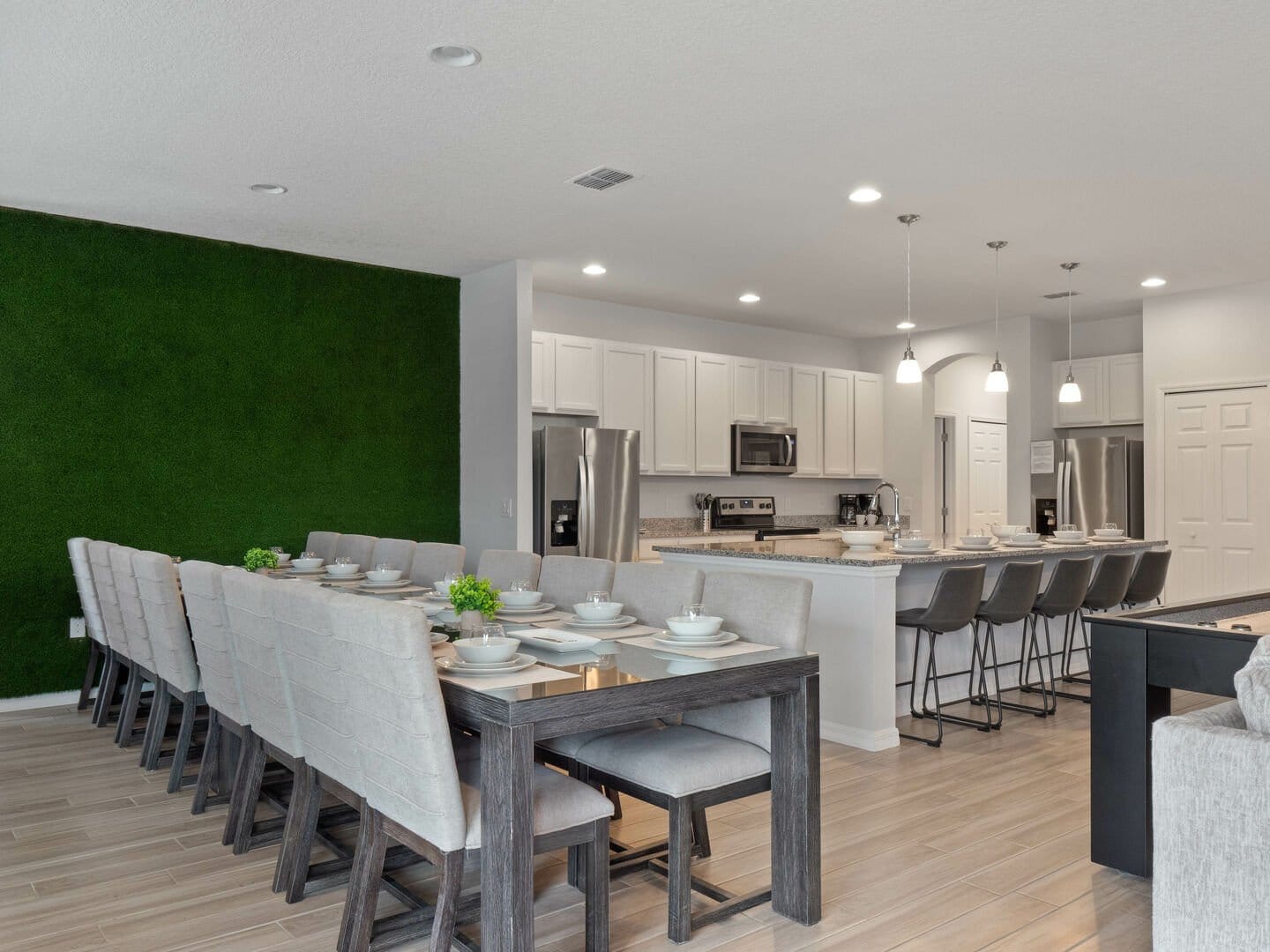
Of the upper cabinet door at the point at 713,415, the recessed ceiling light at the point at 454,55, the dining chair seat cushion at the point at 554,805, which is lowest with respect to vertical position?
the dining chair seat cushion at the point at 554,805

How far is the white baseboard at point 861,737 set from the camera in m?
4.29

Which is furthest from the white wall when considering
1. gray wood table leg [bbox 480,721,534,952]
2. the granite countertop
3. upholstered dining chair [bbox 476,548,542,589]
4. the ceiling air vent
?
gray wood table leg [bbox 480,721,534,952]

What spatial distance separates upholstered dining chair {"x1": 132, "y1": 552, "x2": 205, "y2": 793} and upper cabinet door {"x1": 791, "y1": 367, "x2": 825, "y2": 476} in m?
5.47

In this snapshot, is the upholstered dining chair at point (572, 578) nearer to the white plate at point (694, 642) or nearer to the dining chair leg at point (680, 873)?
the white plate at point (694, 642)

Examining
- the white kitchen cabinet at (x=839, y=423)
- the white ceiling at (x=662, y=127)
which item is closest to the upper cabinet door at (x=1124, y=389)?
the white ceiling at (x=662, y=127)

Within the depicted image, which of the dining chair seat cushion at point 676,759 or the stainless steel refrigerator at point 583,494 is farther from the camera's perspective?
the stainless steel refrigerator at point 583,494

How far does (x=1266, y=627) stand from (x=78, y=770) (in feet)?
14.1

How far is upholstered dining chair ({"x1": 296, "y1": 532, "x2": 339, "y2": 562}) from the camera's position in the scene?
5.53 m

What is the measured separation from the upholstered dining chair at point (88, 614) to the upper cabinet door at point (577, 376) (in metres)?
2.95

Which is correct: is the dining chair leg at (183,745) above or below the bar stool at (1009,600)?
below

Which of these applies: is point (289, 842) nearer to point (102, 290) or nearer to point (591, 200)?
point (591, 200)

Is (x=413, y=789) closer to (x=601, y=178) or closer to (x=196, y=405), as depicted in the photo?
(x=601, y=178)

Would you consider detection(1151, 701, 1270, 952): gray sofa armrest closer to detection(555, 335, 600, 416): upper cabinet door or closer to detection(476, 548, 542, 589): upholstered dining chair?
detection(476, 548, 542, 589): upholstered dining chair

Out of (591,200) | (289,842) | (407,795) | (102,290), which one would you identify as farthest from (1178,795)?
(102,290)
